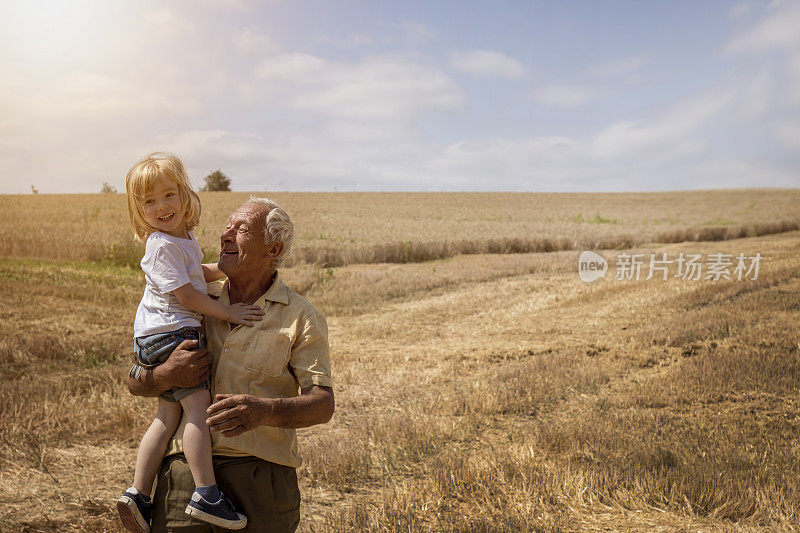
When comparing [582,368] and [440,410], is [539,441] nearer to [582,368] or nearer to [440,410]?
[440,410]

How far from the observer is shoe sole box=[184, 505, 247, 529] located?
2260 millimetres

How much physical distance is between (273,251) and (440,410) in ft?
16.8

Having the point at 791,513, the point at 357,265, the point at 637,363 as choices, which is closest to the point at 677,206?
the point at 357,265

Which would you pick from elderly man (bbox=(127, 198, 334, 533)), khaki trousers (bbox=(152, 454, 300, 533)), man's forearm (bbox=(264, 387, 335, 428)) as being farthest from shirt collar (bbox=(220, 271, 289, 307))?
khaki trousers (bbox=(152, 454, 300, 533))

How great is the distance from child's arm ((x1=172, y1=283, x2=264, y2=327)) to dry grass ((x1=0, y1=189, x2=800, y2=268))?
1501 centimetres

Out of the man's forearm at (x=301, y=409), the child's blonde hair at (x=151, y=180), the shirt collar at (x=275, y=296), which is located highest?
the child's blonde hair at (x=151, y=180)

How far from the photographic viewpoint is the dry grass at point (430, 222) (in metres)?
18.3

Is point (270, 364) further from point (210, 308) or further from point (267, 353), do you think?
point (210, 308)

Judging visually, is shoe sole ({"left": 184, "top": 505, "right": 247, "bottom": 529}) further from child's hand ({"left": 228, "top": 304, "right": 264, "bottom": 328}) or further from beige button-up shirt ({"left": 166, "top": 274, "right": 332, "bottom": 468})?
child's hand ({"left": 228, "top": 304, "right": 264, "bottom": 328})

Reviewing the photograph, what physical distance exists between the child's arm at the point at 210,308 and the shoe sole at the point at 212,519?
0.77 m

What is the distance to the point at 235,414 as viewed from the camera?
215 centimetres

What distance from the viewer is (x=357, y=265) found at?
75.5 ft

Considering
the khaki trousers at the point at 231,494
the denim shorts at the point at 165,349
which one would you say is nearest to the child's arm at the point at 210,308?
the denim shorts at the point at 165,349

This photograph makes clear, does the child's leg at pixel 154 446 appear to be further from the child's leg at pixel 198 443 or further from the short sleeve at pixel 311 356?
the short sleeve at pixel 311 356
